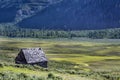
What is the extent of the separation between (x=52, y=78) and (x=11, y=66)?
11.9 meters

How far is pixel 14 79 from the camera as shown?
1121 inches

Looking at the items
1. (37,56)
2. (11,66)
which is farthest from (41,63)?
(11,66)

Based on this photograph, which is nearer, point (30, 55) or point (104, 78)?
point (104, 78)

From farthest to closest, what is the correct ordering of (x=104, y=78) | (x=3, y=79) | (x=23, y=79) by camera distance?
(x=104, y=78) → (x=23, y=79) → (x=3, y=79)

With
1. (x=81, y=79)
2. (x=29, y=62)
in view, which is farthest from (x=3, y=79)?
(x=29, y=62)

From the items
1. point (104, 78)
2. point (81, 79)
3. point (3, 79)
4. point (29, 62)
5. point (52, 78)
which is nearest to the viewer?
point (3, 79)

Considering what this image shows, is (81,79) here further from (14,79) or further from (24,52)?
(24,52)

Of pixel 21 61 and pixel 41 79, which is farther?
pixel 21 61

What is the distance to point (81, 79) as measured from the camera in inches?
1555

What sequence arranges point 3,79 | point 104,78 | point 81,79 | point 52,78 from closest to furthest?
point 3,79 < point 52,78 < point 81,79 < point 104,78

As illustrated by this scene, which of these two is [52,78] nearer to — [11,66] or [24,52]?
[11,66]

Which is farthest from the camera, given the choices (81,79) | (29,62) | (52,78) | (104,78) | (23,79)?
(29,62)

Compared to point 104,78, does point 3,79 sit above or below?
above

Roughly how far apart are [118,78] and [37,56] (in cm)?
2996
